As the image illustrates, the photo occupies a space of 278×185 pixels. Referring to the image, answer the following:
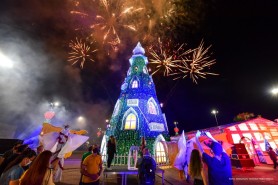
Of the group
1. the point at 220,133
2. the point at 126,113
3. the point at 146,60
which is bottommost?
the point at 220,133

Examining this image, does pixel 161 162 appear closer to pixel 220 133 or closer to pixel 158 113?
pixel 158 113

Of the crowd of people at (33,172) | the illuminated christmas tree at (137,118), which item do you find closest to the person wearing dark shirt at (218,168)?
the crowd of people at (33,172)

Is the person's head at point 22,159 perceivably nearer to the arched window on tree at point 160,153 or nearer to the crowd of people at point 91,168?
the crowd of people at point 91,168

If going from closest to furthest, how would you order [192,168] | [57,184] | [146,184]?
1. [192,168]
2. [146,184]
3. [57,184]

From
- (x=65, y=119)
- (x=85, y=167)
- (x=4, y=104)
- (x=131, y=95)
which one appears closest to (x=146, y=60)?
(x=131, y=95)

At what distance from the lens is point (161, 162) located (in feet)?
49.2

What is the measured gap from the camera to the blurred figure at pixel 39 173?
2746 millimetres

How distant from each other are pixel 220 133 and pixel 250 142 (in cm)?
316

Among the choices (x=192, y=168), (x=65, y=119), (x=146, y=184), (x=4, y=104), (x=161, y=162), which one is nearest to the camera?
(x=192, y=168)

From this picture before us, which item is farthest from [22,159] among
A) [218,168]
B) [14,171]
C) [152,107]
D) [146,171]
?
[152,107]

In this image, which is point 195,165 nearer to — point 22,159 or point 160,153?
point 22,159

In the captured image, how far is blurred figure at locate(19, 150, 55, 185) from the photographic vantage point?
108 inches

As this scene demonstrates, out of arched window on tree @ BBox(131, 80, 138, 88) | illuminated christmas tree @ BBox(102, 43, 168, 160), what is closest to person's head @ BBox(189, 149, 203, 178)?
illuminated christmas tree @ BBox(102, 43, 168, 160)

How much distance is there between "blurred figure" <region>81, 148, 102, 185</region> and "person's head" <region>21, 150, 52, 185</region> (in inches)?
88.1
